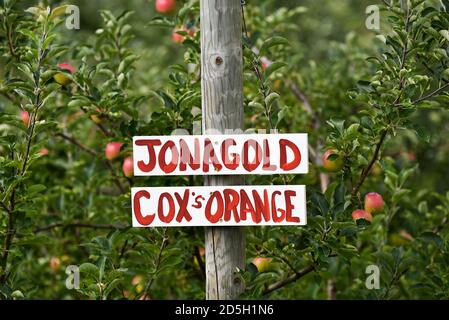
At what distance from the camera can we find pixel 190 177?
6.50 feet

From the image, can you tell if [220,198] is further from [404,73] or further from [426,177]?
[426,177]

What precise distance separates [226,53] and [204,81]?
0.09 meters

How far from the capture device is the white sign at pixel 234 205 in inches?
60.6

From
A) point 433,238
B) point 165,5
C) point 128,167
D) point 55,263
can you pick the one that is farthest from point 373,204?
point 55,263

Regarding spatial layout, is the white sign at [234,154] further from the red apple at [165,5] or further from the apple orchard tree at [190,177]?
Answer: the red apple at [165,5]

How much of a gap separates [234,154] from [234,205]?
0.12 metres

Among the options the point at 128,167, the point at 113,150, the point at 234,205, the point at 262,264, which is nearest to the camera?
the point at 234,205

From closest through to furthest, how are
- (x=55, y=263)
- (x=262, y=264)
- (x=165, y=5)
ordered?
1. (x=262, y=264)
2. (x=165, y=5)
3. (x=55, y=263)

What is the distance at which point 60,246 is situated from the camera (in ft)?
8.65

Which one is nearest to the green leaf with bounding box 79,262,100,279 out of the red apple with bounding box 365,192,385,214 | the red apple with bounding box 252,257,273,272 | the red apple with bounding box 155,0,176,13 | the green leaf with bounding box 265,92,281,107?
the red apple with bounding box 252,257,273,272

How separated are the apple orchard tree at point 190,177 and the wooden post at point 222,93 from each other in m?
0.07

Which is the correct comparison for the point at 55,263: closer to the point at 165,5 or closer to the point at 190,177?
the point at 190,177

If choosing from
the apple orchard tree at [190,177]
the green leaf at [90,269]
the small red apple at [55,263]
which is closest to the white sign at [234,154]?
the apple orchard tree at [190,177]
